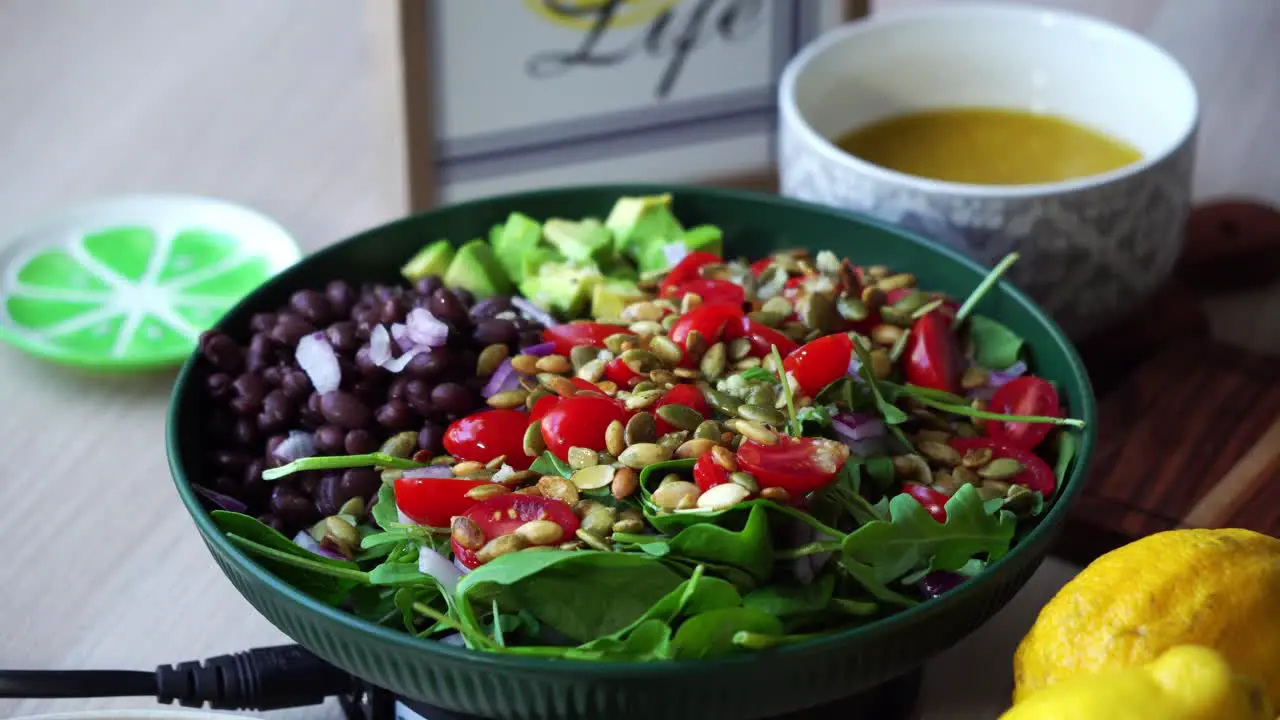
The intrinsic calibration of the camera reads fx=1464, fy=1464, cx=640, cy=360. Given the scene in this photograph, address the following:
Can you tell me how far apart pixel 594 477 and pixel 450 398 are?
139mm

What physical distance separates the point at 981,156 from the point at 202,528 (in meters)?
0.72

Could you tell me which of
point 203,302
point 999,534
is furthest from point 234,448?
point 999,534

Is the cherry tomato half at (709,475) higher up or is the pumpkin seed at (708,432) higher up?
the cherry tomato half at (709,475)

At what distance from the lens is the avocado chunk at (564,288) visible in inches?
39.7

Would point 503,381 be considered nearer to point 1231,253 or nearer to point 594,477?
point 594,477

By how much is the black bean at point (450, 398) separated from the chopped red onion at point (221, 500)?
13cm

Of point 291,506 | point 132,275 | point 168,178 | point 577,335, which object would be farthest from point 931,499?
point 168,178

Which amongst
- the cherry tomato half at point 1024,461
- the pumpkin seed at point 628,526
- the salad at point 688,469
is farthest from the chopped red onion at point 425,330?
the cherry tomato half at point 1024,461

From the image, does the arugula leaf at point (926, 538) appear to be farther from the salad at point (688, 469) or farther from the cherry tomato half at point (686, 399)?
the cherry tomato half at point (686, 399)

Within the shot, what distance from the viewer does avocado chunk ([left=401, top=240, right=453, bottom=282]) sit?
1.05m

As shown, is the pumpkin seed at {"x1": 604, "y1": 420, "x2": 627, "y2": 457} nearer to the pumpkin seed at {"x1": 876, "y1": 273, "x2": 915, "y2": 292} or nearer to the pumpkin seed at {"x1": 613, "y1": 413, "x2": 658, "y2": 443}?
the pumpkin seed at {"x1": 613, "y1": 413, "x2": 658, "y2": 443}

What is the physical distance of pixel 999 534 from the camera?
0.79m

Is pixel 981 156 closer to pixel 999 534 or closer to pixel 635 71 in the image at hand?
pixel 635 71

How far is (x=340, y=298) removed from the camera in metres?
1.00
